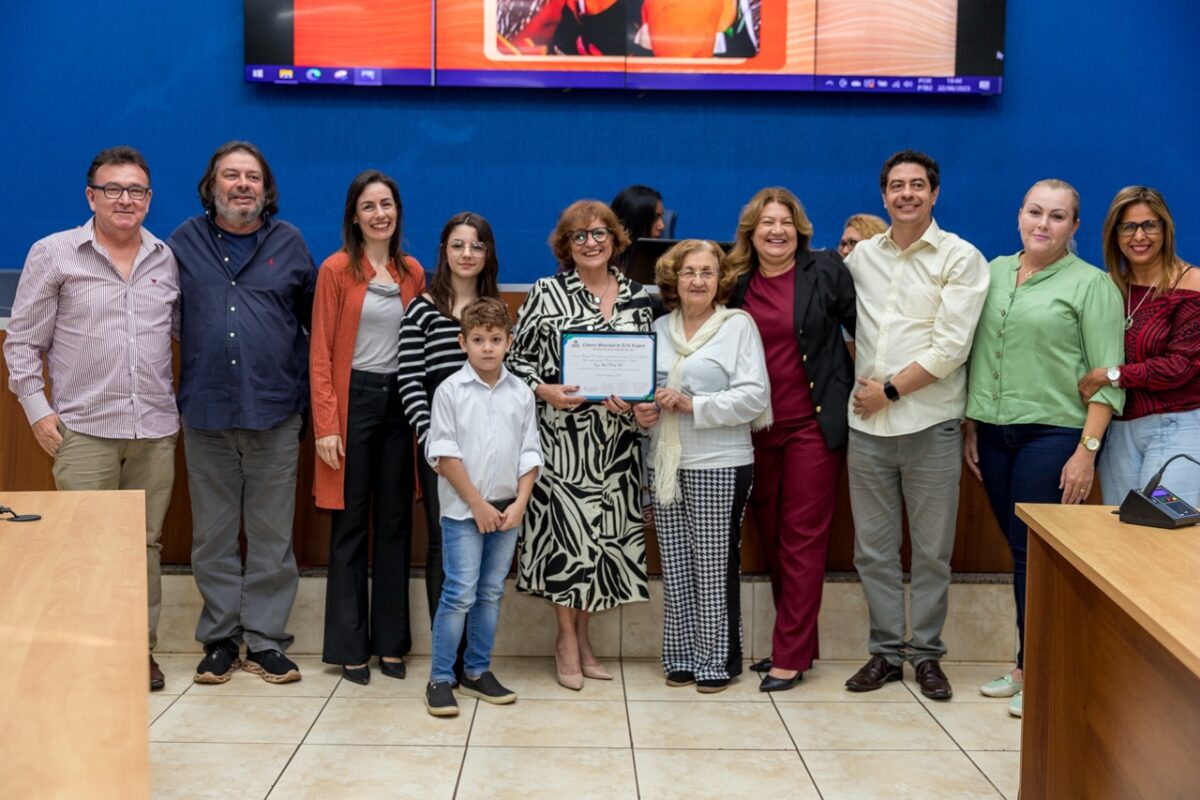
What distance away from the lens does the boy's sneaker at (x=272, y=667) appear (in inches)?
160

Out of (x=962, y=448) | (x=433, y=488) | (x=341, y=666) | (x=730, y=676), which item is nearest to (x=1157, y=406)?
(x=962, y=448)

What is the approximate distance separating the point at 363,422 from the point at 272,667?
89 cm

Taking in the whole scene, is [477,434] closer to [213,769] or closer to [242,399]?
[242,399]

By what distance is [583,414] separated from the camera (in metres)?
3.99

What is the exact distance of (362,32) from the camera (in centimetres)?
608

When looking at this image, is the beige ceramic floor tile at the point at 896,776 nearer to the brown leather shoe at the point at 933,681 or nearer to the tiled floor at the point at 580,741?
the tiled floor at the point at 580,741

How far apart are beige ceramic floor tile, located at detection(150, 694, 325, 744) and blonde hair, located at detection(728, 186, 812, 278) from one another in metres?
1.97

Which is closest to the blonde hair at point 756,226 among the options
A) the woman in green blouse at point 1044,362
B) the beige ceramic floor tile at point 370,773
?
the woman in green blouse at point 1044,362

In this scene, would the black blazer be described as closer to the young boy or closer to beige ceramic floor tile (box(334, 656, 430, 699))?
the young boy

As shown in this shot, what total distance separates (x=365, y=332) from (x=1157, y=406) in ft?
8.04

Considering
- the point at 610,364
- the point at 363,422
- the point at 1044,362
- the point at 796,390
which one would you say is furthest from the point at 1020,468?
the point at 363,422

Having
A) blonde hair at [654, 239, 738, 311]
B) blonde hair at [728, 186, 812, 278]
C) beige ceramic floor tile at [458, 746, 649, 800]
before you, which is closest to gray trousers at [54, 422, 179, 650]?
beige ceramic floor tile at [458, 746, 649, 800]

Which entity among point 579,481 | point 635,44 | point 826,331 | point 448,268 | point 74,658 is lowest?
point 579,481

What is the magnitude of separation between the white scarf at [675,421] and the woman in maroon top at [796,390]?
0.33 ft
